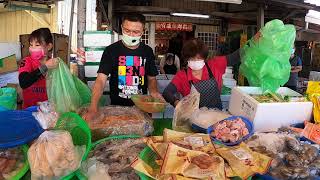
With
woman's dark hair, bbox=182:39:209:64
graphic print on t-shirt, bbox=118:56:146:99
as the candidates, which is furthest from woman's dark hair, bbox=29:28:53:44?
woman's dark hair, bbox=182:39:209:64

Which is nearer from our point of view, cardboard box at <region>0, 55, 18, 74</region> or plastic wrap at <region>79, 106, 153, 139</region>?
plastic wrap at <region>79, 106, 153, 139</region>

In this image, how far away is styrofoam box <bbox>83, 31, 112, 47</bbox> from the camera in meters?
4.74

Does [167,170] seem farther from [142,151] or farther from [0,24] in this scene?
[0,24]

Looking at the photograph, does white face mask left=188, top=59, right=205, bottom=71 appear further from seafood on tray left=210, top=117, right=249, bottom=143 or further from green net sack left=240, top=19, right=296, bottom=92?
seafood on tray left=210, top=117, right=249, bottom=143

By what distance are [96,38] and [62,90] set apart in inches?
114

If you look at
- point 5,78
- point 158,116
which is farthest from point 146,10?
point 158,116

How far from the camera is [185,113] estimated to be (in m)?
1.95

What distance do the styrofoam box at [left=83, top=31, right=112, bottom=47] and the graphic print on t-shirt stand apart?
2.39 metres

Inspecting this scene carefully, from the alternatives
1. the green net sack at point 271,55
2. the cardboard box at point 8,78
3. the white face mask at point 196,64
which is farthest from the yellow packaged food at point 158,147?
the cardboard box at point 8,78

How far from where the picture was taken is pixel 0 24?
47.1 feet

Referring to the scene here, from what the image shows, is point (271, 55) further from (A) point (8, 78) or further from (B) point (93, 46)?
(A) point (8, 78)

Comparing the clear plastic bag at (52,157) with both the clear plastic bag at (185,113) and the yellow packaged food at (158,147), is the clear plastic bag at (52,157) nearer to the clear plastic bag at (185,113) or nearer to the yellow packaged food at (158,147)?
the yellow packaged food at (158,147)

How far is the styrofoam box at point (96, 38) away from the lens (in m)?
4.74

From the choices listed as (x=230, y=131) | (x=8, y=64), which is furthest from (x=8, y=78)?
(x=230, y=131)
